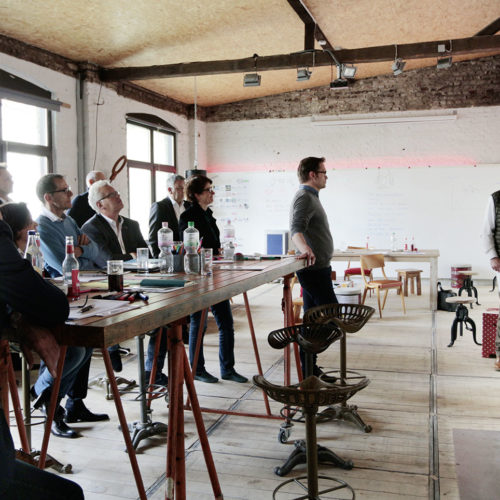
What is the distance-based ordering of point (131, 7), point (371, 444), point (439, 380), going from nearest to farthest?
point (371, 444) → point (439, 380) → point (131, 7)

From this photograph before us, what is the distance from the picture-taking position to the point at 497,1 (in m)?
7.39

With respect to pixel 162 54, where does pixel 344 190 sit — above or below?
below

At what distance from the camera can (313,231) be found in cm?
390

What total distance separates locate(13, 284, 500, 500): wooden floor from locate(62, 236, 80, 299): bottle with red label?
1010mm

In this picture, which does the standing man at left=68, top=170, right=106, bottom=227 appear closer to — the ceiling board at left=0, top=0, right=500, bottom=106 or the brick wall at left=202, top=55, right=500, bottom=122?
the ceiling board at left=0, top=0, right=500, bottom=106

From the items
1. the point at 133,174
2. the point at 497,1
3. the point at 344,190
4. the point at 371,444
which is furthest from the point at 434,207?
→ the point at 371,444

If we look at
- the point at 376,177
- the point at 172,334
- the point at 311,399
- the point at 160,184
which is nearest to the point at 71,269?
the point at 172,334

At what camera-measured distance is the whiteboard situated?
998cm

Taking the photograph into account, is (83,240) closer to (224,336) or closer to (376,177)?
(224,336)

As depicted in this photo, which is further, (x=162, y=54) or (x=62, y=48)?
(x=162, y=54)

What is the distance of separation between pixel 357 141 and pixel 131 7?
18.1ft

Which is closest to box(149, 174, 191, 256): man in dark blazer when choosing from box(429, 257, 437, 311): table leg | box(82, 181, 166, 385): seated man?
box(82, 181, 166, 385): seated man

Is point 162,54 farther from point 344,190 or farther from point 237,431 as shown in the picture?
point 237,431

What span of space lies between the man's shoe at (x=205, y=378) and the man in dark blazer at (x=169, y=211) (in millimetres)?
1067
